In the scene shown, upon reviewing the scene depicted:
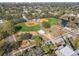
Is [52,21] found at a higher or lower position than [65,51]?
higher

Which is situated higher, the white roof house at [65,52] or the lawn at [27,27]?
the lawn at [27,27]

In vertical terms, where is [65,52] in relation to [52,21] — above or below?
below

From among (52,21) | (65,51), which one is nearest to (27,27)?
(52,21)

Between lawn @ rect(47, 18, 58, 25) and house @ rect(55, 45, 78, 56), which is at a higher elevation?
lawn @ rect(47, 18, 58, 25)

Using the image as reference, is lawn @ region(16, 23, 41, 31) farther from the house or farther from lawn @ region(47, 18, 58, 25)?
the house

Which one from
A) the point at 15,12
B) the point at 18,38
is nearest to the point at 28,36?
the point at 18,38

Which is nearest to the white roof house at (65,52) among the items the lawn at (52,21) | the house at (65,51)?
the house at (65,51)

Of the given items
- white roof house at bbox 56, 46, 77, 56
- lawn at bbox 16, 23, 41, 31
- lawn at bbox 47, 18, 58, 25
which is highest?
lawn at bbox 47, 18, 58, 25

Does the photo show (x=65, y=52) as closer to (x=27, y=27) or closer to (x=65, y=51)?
(x=65, y=51)

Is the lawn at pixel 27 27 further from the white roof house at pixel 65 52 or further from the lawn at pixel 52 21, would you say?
the white roof house at pixel 65 52

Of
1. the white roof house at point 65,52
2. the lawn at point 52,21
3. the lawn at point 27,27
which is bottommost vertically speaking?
the white roof house at point 65,52

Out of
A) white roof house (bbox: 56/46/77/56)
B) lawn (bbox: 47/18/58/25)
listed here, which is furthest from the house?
lawn (bbox: 47/18/58/25)

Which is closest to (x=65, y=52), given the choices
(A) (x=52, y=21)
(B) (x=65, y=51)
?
(B) (x=65, y=51)

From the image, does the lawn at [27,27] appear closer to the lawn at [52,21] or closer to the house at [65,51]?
the lawn at [52,21]
